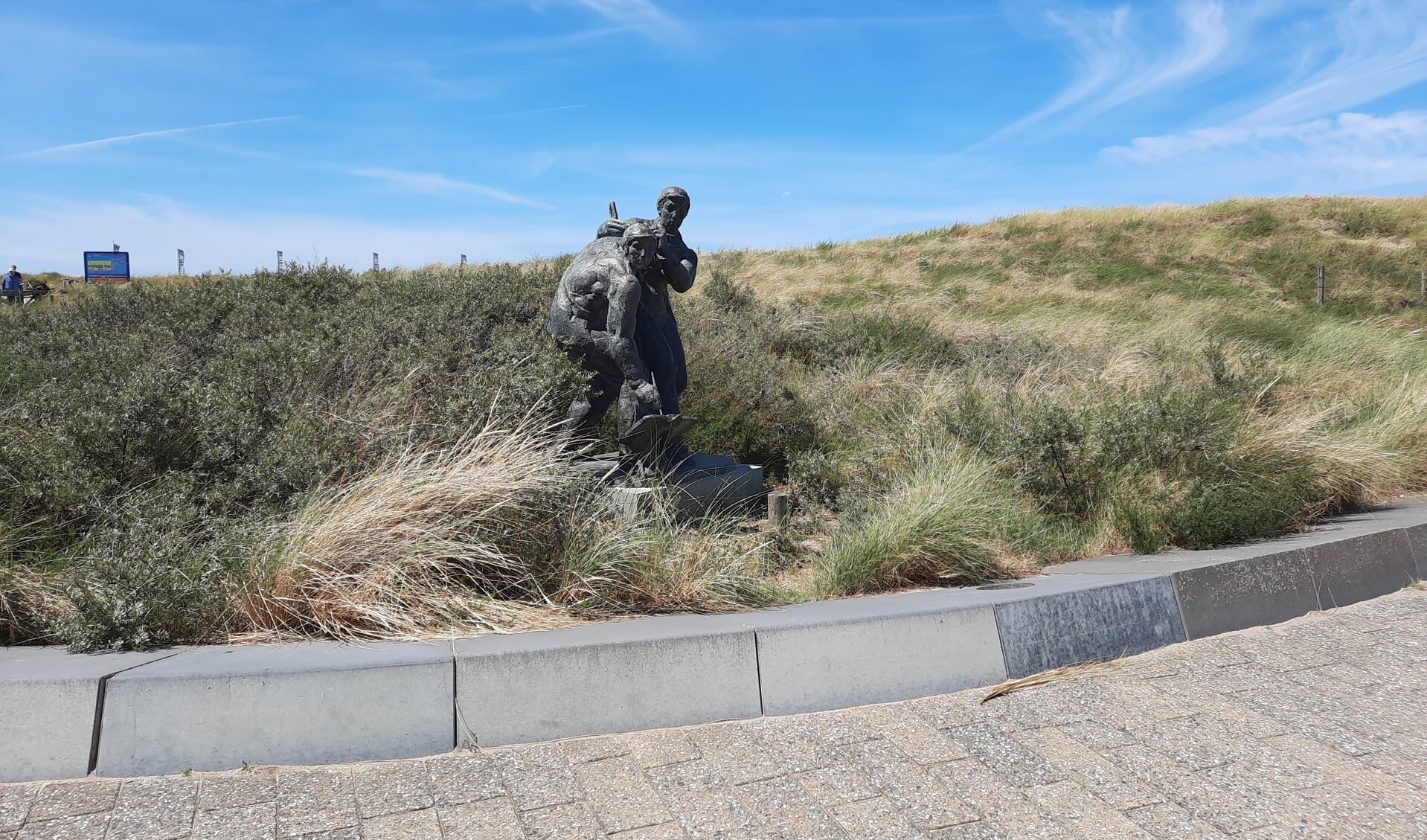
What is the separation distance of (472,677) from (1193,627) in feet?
9.76

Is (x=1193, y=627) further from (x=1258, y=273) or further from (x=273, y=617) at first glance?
(x=1258, y=273)

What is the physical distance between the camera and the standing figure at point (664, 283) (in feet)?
19.3

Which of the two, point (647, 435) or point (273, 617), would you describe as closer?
point (273, 617)

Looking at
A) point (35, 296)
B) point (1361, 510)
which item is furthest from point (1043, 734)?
point (35, 296)

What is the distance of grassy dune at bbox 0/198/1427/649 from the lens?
143 inches

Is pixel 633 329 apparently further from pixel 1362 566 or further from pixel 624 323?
pixel 1362 566

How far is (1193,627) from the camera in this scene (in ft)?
13.4

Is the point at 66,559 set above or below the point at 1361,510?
above

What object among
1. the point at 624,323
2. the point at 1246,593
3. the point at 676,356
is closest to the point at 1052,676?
the point at 1246,593

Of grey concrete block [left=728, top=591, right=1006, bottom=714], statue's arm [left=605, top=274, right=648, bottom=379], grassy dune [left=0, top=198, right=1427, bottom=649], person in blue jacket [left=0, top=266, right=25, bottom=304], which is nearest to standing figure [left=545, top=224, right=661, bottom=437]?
statue's arm [left=605, top=274, right=648, bottom=379]

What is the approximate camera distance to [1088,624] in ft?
12.5

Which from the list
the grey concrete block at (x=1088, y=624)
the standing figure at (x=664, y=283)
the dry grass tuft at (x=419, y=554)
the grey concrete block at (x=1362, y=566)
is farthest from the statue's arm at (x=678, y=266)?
the grey concrete block at (x=1362, y=566)

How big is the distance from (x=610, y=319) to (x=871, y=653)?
9.24 feet

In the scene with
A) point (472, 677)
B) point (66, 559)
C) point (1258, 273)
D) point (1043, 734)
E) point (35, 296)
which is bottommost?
point (1043, 734)
